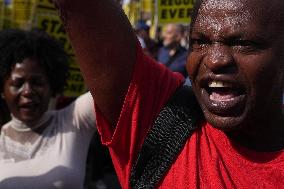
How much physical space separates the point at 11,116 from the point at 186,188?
190 cm

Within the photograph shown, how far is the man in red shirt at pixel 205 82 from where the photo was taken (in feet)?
5.08

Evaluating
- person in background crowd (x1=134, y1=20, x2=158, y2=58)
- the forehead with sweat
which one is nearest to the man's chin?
the forehead with sweat

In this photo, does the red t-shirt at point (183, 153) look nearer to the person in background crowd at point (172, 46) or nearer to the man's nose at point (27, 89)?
the man's nose at point (27, 89)

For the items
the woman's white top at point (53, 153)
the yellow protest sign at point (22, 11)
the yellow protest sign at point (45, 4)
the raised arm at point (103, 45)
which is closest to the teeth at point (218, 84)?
the raised arm at point (103, 45)

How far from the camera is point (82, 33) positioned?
5.14 feet

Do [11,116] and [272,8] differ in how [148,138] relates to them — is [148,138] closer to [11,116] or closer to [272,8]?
[272,8]

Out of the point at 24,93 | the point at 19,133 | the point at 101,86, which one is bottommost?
the point at 19,133

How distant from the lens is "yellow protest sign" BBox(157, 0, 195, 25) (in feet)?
20.8

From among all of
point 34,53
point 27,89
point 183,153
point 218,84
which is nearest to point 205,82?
point 218,84

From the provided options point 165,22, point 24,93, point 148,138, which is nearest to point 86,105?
point 24,93

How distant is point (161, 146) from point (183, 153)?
6cm

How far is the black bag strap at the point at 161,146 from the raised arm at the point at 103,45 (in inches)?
5.0

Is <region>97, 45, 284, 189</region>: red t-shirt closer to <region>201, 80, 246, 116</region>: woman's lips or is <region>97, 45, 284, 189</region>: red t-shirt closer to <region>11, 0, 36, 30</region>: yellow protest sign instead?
<region>201, 80, 246, 116</region>: woman's lips

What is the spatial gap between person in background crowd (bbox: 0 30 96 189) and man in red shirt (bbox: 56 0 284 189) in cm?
131
